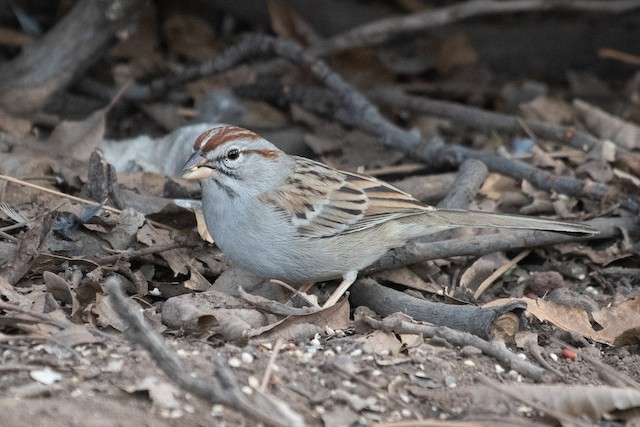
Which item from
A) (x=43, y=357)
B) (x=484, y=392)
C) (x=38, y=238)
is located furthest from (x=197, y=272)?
(x=484, y=392)

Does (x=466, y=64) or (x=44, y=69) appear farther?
(x=466, y=64)

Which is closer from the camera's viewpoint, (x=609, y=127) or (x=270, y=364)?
(x=270, y=364)

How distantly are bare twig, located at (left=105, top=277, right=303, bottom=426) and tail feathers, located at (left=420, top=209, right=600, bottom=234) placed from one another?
1.69 m

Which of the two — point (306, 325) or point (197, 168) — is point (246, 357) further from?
point (197, 168)

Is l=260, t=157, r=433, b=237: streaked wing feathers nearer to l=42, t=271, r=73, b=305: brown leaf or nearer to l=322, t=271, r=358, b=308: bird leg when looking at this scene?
l=322, t=271, r=358, b=308: bird leg

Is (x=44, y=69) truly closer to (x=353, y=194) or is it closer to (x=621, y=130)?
(x=353, y=194)

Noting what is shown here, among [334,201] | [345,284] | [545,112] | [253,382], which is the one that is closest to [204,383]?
[253,382]

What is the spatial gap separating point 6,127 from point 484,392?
3.32 metres

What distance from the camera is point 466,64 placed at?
6684 millimetres

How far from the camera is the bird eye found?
3.95 meters

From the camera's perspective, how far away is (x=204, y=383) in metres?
2.60

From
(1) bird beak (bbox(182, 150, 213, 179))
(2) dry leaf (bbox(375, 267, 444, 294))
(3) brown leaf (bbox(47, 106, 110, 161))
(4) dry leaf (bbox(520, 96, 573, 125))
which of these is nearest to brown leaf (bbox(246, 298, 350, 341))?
(2) dry leaf (bbox(375, 267, 444, 294))

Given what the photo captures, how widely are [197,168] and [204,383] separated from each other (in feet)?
4.63

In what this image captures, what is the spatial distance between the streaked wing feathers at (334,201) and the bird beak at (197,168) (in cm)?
27
